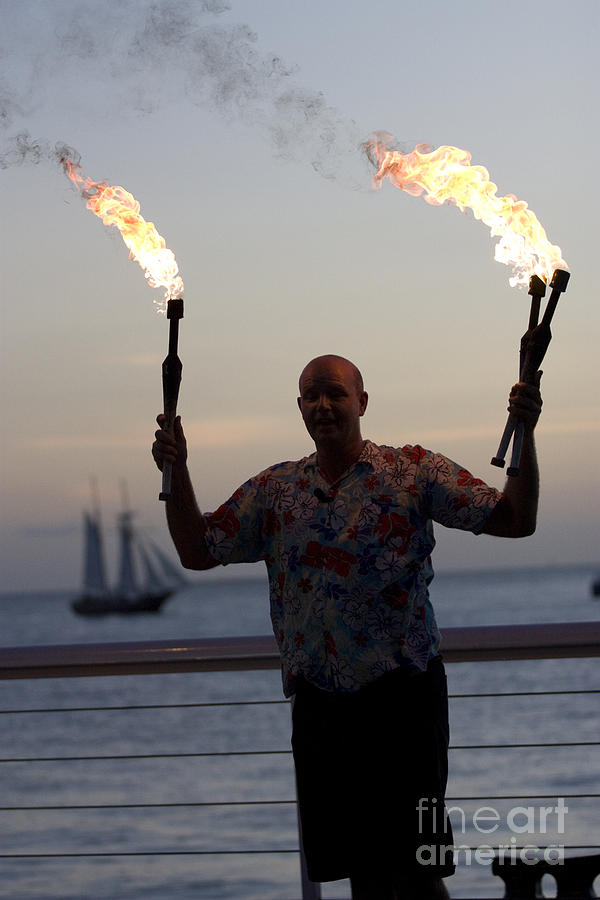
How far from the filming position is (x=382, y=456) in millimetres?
2891

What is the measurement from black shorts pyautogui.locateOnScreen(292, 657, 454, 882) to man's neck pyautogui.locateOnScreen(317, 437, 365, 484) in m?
0.49

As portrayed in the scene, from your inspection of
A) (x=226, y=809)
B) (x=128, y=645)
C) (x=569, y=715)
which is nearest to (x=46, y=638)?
(x=569, y=715)

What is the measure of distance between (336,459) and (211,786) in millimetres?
12166

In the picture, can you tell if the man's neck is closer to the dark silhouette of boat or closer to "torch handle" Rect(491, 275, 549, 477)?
"torch handle" Rect(491, 275, 549, 477)

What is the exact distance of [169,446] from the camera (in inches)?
114

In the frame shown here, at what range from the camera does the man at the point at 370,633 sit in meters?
2.75

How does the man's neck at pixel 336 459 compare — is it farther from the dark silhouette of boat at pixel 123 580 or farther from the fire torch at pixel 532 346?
the dark silhouette of boat at pixel 123 580

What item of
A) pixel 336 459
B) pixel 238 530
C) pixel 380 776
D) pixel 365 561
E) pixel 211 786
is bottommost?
pixel 211 786

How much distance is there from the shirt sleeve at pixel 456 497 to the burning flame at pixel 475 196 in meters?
0.50

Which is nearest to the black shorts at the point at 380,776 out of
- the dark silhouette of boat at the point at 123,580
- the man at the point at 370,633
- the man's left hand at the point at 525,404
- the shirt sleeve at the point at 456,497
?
the man at the point at 370,633

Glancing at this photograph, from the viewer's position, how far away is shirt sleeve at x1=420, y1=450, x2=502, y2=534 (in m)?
2.76

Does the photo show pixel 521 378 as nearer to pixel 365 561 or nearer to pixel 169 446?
pixel 365 561

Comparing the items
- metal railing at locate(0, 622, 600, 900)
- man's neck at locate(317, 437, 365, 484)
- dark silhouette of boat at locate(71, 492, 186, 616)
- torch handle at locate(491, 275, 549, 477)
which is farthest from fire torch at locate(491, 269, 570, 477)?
dark silhouette of boat at locate(71, 492, 186, 616)

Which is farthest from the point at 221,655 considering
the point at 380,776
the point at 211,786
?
the point at 211,786
